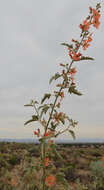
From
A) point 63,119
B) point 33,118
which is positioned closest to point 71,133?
point 63,119

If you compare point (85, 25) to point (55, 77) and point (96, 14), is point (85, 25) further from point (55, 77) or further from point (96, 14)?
point (55, 77)

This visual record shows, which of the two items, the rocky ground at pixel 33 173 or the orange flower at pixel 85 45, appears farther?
the rocky ground at pixel 33 173

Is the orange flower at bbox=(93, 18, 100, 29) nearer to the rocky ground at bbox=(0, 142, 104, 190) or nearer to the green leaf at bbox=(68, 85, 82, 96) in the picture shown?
the green leaf at bbox=(68, 85, 82, 96)

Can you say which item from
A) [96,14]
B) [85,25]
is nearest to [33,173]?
[85,25]

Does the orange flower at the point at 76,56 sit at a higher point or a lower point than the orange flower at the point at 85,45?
lower

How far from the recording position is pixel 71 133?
1847 mm

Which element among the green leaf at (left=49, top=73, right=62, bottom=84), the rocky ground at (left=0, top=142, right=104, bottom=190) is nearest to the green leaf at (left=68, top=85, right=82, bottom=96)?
the green leaf at (left=49, top=73, right=62, bottom=84)

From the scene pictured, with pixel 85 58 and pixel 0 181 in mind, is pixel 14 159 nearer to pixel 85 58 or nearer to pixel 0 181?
pixel 0 181

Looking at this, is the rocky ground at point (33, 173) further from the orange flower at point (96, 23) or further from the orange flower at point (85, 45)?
the orange flower at point (96, 23)

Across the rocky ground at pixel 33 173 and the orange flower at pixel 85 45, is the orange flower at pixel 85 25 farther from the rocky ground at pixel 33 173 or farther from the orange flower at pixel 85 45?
the rocky ground at pixel 33 173

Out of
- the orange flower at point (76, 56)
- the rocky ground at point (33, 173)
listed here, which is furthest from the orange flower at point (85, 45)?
the rocky ground at point (33, 173)

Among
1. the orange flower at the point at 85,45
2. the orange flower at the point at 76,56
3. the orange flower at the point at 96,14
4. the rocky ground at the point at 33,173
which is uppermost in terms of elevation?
the orange flower at the point at 96,14

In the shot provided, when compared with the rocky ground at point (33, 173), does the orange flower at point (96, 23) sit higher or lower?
higher

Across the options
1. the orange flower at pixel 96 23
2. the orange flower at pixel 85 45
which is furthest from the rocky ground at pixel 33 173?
the orange flower at pixel 96 23
